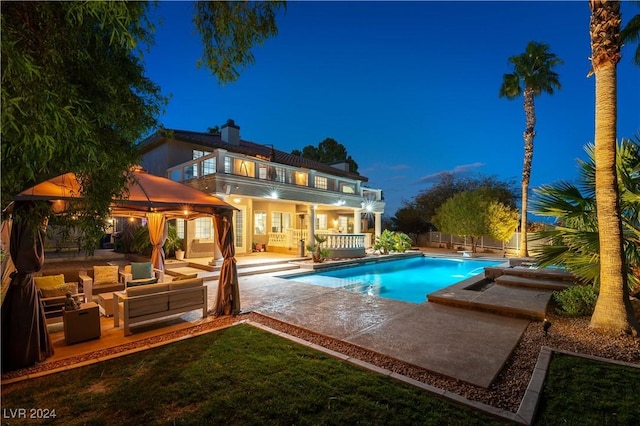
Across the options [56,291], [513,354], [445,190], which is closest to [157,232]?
[56,291]

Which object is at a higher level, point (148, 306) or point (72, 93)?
point (72, 93)

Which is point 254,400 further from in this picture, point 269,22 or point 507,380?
Answer: point 269,22

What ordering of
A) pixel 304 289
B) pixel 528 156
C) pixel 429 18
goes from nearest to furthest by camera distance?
pixel 304 289, pixel 528 156, pixel 429 18

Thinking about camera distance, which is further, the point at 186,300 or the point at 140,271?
the point at 140,271

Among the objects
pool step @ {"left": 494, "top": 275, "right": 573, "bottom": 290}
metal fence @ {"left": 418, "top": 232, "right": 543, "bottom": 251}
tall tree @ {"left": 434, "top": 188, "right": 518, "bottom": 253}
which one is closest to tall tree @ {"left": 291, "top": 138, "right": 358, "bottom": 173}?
metal fence @ {"left": 418, "top": 232, "right": 543, "bottom": 251}

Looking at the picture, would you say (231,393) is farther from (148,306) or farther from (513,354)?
(513,354)

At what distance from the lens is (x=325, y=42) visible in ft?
79.9

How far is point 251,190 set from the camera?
1420cm

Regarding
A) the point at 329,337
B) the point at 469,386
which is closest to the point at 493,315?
the point at 469,386

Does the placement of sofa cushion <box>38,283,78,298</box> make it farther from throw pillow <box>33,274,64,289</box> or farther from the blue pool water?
the blue pool water

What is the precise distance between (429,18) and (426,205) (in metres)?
17.8

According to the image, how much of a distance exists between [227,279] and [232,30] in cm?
538

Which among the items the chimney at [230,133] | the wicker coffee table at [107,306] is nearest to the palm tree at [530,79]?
the chimney at [230,133]

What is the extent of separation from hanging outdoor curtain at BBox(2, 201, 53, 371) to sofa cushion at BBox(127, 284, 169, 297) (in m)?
1.35
